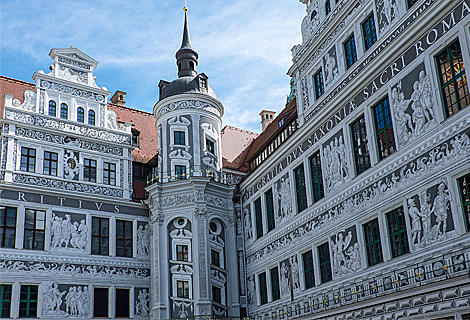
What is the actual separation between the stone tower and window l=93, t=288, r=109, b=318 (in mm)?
1923

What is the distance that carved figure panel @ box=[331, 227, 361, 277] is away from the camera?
623 inches

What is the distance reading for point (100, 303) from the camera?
22156 millimetres

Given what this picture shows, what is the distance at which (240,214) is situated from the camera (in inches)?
941

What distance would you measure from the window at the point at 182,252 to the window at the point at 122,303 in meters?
2.73

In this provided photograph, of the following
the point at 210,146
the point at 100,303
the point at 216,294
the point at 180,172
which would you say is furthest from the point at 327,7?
the point at 100,303

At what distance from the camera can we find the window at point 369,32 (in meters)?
16.7

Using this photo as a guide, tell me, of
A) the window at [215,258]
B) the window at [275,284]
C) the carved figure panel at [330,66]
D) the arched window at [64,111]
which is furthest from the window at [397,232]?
the arched window at [64,111]

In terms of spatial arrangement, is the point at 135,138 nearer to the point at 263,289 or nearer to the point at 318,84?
the point at 263,289

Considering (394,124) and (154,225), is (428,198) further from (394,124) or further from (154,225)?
(154,225)

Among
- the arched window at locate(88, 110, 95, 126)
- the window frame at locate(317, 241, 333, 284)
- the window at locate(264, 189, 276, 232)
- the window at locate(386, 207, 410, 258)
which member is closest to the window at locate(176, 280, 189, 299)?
the window at locate(264, 189, 276, 232)

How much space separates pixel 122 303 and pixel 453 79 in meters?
15.6

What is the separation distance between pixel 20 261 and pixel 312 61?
12.9 metres

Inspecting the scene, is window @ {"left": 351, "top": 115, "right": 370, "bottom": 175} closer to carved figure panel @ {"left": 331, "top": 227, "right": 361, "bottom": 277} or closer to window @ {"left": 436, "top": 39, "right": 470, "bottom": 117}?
carved figure panel @ {"left": 331, "top": 227, "right": 361, "bottom": 277}

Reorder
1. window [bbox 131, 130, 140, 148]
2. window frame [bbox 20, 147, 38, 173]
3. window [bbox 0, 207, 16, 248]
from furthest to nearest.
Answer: window [bbox 131, 130, 140, 148] < window frame [bbox 20, 147, 38, 173] < window [bbox 0, 207, 16, 248]
